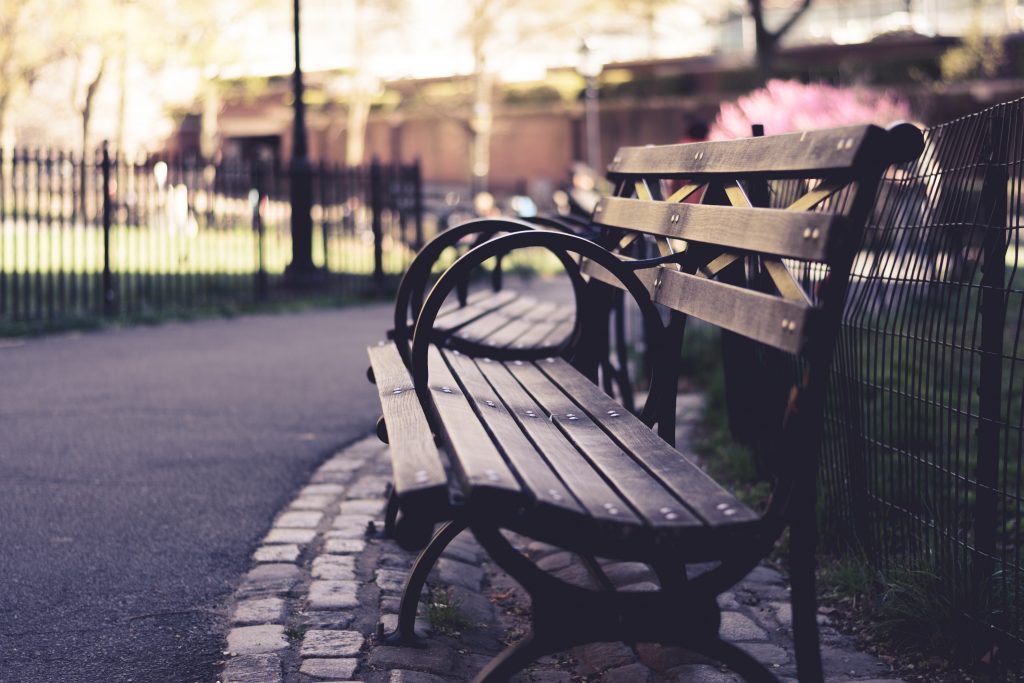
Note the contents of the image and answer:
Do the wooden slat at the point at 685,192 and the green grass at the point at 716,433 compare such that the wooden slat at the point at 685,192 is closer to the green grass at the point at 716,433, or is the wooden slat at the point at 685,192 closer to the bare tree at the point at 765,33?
the green grass at the point at 716,433

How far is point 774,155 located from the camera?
9.16 ft

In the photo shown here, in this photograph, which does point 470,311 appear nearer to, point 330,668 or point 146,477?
point 146,477

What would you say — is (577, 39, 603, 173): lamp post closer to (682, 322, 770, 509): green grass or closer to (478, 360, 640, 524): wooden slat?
(682, 322, 770, 509): green grass

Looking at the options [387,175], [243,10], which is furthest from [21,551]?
[243,10]

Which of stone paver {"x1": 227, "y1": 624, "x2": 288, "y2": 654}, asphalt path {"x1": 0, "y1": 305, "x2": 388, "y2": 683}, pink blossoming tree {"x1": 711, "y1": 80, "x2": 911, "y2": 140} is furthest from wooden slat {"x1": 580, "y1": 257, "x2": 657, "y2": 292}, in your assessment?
pink blossoming tree {"x1": 711, "y1": 80, "x2": 911, "y2": 140}

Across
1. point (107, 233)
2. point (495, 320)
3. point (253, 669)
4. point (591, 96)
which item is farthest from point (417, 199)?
point (591, 96)

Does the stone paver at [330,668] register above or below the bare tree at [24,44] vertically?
below

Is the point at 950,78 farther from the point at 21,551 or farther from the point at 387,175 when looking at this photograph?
the point at 21,551

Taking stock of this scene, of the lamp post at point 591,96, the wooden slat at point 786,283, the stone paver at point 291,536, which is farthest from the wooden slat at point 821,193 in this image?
the lamp post at point 591,96

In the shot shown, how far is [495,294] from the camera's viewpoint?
233 inches

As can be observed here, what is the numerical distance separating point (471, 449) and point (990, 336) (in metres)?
1.39

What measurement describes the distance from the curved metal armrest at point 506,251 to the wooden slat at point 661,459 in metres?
0.18

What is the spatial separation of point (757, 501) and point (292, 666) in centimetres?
206

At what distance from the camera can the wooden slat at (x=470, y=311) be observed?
442cm
